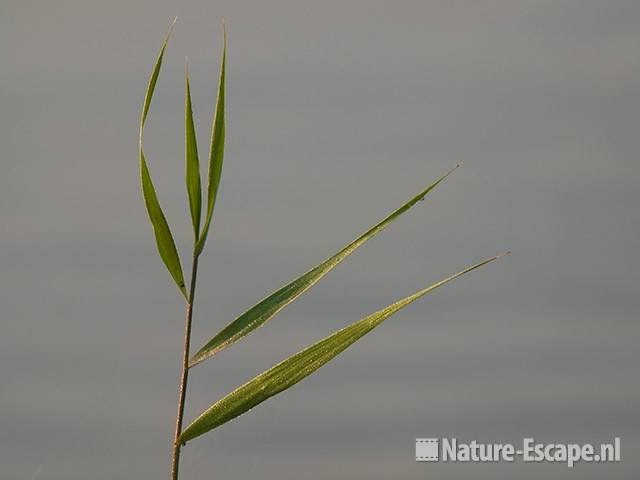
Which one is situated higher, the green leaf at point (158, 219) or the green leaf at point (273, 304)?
the green leaf at point (158, 219)

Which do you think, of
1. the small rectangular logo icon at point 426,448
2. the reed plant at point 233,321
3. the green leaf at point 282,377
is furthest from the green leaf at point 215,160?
the small rectangular logo icon at point 426,448

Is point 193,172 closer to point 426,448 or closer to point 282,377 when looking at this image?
point 282,377

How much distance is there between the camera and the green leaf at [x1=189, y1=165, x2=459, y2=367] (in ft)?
2.74

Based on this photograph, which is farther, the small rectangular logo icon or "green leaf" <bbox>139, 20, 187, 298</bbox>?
the small rectangular logo icon

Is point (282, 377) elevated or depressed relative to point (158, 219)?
depressed

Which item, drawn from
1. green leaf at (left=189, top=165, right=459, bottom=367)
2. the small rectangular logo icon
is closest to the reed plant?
green leaf at (left=189, top=165, right=459, bottom=367)

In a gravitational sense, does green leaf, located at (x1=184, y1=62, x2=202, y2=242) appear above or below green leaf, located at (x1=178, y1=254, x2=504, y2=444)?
above

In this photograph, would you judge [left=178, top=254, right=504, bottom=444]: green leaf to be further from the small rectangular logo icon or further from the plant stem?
the small rectangular logo icon

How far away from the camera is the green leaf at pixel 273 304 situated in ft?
2.74

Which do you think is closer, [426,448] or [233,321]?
[233,321]

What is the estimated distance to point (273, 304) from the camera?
0.85m

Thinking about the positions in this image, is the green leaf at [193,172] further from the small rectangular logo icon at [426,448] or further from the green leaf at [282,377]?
the small rectangular logo icon at [426,448]

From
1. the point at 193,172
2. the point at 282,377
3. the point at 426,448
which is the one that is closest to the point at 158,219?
the point at 193,172

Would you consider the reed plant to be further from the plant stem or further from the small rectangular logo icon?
the small rectangular logo icon
